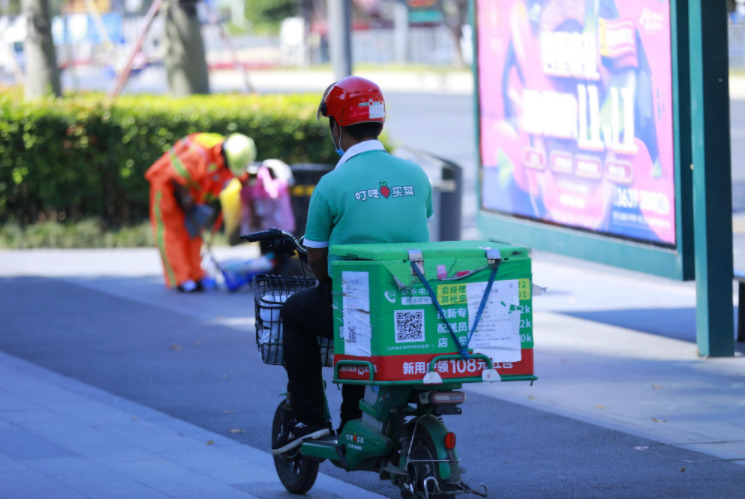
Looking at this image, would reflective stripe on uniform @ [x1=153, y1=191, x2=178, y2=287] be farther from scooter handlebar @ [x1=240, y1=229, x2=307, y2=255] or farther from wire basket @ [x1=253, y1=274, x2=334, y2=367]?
wire basket @ [x1=253, y1=274, x2=334, y2=367]

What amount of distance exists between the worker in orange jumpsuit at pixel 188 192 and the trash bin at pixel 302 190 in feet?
3.25

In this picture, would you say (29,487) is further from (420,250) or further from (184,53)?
(184,53)

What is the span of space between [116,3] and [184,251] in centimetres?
7897

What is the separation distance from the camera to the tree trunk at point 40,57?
1817 centimetres

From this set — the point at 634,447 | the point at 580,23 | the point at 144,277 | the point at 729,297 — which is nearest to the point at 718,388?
the point at 729,297

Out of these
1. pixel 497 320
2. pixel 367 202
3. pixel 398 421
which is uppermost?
pixel 367 202

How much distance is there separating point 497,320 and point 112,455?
8.75ft

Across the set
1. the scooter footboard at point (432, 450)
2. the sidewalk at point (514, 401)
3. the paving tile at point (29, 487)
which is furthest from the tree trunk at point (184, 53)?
the scooter footboard at point (432, 450)

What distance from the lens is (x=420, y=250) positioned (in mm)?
4762

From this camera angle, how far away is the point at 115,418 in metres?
7.47

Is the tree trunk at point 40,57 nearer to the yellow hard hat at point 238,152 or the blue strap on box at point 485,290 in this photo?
the yellow hard hat at point 238,152

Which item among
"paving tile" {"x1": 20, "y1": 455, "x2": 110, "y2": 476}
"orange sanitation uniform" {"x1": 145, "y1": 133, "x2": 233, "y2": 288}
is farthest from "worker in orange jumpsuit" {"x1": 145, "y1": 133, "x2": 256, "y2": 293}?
"paving tile" {"x1": 20, "y1": 455, "x2": 110, "y2": 476}

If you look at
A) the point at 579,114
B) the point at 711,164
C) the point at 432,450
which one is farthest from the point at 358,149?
the point at 579,114

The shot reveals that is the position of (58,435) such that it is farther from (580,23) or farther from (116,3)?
(116,3)
